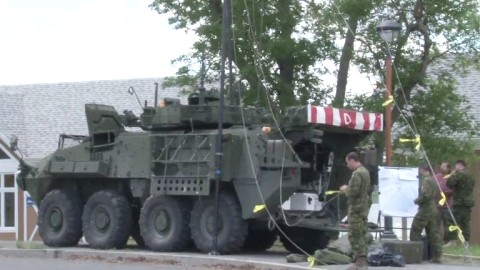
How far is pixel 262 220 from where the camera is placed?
1898 centimetres

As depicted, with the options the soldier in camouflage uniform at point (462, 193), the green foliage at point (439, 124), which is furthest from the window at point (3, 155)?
the soldier in camouflage uniform at point (462, 193)

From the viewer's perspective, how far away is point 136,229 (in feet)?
70.4

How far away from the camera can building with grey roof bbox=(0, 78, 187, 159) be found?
38031 mm

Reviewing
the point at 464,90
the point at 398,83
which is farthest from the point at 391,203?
the point at 464,90

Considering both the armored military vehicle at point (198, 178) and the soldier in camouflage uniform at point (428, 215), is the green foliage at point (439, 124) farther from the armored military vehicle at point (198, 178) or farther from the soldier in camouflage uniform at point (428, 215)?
the soldier in camouflage uniform at point (428, 215)

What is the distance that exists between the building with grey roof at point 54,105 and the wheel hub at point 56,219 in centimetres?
1457

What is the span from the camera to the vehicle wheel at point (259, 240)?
68.3ft

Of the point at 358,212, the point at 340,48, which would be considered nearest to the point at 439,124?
the point at 340,48

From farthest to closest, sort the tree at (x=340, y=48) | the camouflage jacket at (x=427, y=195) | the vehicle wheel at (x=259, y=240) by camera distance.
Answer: the tree at (x=340, y=48) → the vehicle wheel at (x=259, y=240) → the camouflage jacket at (x=427, y=195)

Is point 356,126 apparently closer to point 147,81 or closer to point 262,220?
point 262,220

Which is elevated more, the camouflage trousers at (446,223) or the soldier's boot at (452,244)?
the camouflage trousers at (446,223)

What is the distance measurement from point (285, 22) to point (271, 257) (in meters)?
7.56

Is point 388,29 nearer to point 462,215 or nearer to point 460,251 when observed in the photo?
point 462,215

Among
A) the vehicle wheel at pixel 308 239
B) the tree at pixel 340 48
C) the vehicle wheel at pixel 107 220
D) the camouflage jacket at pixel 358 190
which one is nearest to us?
the camouflage jacket at pixel 358 190
